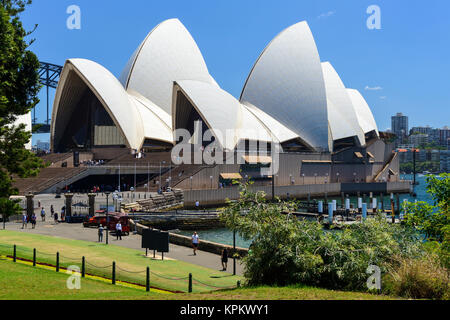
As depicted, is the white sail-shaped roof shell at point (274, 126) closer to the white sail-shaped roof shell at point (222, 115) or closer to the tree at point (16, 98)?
the white sail-shaped roof shell at point (222, 115)

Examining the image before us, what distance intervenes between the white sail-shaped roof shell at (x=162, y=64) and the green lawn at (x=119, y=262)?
1788 inches

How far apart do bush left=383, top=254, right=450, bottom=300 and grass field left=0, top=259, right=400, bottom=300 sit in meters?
0.78

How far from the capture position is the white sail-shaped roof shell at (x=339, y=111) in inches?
2643

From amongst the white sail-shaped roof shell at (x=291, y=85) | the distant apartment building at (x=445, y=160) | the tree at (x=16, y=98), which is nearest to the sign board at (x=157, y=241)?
the tree at (x=16, y=98)

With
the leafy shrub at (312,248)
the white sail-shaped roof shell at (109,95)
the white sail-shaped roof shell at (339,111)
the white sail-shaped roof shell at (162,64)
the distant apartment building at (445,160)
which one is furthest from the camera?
the distant apartment building at (445,160)

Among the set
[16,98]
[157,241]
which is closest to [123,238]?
[157,241]

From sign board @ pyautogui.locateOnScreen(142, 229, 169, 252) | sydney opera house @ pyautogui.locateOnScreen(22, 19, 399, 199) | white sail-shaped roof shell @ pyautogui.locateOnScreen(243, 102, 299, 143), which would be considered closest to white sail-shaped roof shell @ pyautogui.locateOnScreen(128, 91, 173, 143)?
sydney opera house @ pyautogui.locateOnScreen(22, 19, 399, 199)

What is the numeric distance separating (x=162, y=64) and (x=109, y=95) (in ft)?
45.7

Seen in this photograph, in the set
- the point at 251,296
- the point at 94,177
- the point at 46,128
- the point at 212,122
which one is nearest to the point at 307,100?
the point at 212,122

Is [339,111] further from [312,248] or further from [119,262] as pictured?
[312,248]

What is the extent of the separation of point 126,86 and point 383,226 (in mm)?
57283

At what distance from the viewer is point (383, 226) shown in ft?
36.7

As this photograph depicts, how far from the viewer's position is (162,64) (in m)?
65.9
